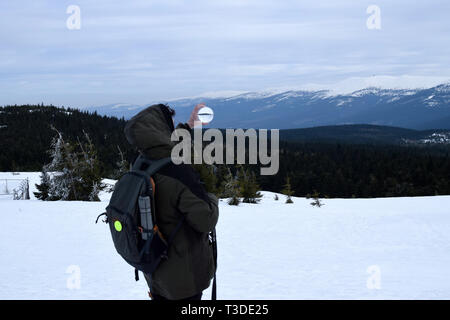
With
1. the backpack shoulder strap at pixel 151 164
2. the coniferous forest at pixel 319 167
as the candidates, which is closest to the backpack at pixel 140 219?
the backpack shoulder strap at pixel 151 164

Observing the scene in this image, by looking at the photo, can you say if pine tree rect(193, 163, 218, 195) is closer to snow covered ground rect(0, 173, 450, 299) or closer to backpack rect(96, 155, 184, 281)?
snow covered ground rect(0, 173, 450, 299)

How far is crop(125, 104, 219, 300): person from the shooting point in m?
2.78

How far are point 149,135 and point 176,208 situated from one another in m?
0.58

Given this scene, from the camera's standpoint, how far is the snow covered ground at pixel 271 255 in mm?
5879

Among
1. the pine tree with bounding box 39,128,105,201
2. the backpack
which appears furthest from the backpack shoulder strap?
the pine tree with bounding box 39,128,105,201

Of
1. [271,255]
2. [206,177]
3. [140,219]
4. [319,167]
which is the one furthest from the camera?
[319,167]

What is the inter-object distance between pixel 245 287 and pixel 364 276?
220 cm

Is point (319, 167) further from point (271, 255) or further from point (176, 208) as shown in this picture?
point (176, 208)

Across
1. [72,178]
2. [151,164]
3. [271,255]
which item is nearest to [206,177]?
[72,178]

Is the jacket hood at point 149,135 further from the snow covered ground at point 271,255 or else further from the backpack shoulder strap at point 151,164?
the snow covered ground at point 271,255

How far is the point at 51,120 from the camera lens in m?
107

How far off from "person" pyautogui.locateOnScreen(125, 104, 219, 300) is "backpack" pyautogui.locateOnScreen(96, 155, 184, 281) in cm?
6

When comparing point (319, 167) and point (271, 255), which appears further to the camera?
point (319, 167)

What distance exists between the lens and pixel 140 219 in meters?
2.81
